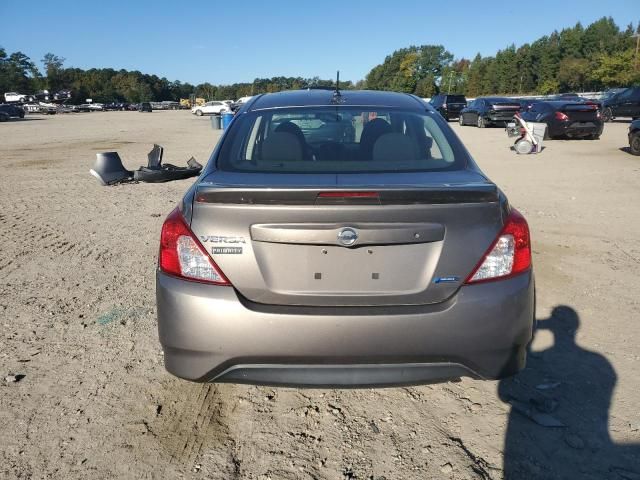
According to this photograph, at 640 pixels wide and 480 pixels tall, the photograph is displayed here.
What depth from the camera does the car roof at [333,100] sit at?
3.54m

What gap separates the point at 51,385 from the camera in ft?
10.1

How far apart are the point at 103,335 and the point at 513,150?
15289 millimetres

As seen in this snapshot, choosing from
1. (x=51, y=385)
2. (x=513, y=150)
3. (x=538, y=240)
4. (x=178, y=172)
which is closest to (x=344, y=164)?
(x=51, y=385)

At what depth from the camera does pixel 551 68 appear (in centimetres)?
9731

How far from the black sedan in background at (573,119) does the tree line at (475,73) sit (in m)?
56.9

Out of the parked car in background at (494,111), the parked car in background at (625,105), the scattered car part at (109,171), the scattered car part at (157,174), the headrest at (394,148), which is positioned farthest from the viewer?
the parked car in background at (625,105)

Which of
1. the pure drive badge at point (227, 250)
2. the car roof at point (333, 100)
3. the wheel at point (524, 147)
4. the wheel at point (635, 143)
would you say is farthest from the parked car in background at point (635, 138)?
the pure drive badge at point (227, 250)

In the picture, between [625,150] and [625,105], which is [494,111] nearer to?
[625,105]

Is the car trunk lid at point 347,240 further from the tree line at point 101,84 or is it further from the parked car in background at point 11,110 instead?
the tree line at point 101,84

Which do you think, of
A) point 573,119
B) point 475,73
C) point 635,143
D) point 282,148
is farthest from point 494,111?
point 475,73

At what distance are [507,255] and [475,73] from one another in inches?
4727

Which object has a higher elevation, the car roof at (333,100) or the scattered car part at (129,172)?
the car roof at (333,100)

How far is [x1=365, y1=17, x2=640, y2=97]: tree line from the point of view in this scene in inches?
2835

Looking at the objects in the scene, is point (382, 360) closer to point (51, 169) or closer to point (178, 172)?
point (178, 172)
